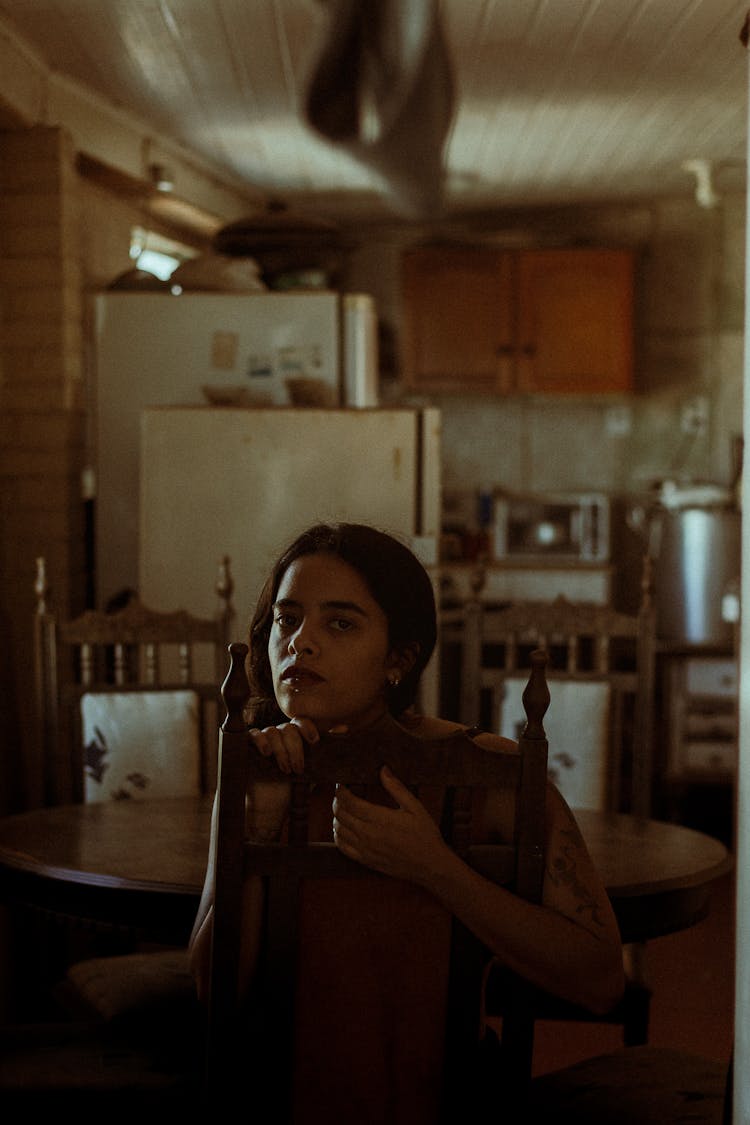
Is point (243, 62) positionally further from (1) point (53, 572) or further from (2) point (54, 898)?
(2) point (54, 898)

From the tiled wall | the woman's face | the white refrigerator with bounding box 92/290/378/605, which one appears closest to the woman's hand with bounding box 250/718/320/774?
the woman's face

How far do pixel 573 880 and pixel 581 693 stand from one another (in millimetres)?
1451

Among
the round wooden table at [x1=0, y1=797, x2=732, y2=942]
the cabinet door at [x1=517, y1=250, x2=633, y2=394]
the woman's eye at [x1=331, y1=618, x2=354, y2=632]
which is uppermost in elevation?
the cabinet door at [x1=517, y1=250, x2=633, y2=394]

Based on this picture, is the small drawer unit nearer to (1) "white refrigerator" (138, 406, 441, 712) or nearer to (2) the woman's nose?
(1) "white refrigerator" (138, 406, 441, 712)

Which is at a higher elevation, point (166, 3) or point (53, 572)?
point (166, 3)

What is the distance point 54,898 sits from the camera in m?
1.84

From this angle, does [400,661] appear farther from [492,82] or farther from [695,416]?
[695,416]

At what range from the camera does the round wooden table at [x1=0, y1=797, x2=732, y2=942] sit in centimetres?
177

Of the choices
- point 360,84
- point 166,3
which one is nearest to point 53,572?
point 166,3

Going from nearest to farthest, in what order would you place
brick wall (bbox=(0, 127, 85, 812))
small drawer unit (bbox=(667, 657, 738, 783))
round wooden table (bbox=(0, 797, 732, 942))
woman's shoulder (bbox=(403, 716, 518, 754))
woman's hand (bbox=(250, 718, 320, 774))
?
1. woman's hand (bbox=(250, 718, 320, 774))
2. woman's shoulder (bbox=(403, 716, 518, 754))
3. round wooden table (bbox=(0, 797, 732, 942))
4. brick wall (bbox=(0, 127, 85, 812))
5. small drawer unit (bbox=(667, 657, 738, 783))

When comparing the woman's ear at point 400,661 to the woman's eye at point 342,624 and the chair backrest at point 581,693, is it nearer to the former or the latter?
the woman's eye at point 342,624

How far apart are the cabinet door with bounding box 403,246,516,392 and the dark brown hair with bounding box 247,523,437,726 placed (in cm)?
423

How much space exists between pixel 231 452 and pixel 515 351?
2249 millimetres

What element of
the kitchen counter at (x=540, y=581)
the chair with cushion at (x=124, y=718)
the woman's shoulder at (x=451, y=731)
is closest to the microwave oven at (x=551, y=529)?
the kitchen counter at (x=540, y=581)
